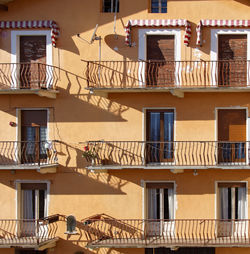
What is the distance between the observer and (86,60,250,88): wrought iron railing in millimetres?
19578

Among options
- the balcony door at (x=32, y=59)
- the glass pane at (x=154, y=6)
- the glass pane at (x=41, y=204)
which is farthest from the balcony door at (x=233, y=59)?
the glass pane at (x=41, y=204)

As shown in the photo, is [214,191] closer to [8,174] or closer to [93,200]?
[93,200]

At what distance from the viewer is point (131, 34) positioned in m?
19.8

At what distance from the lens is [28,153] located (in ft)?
65.5

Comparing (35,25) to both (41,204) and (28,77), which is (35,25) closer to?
(28,77)

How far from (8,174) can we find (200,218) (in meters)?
7.02

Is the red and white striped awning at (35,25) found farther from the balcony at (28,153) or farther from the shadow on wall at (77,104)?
the balcony at (28,153)

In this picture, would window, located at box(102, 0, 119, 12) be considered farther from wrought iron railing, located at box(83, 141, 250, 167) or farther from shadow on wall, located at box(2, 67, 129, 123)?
wrought iron railing, located at box(83, 141, 250, 167)

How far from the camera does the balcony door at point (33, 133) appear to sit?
1994 cm

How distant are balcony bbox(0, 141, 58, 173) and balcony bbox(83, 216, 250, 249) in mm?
2692

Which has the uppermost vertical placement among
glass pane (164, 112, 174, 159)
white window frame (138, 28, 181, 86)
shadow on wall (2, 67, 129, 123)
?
white window frame (138, 28, 181, 86)

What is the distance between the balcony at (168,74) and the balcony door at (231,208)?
3.62 meters

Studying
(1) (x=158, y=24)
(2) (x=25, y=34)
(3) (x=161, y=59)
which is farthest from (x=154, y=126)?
(2) (x=25, y=34)

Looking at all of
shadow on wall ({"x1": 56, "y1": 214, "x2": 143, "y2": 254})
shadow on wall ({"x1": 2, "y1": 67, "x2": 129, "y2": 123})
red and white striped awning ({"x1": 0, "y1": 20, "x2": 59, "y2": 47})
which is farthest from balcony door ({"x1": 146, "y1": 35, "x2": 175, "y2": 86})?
shadow on wall ({"x1": 56, "y1": 214, "x2": 143, "y2": 254})
